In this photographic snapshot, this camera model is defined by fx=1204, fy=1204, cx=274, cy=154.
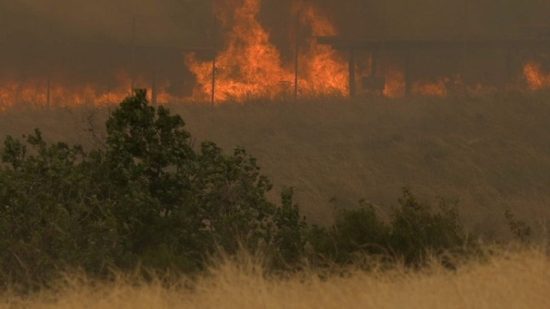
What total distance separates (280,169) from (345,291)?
2115 cm

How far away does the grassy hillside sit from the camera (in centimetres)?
3011

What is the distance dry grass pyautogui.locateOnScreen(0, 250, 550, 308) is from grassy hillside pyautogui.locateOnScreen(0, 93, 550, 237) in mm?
12846

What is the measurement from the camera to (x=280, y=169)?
107ft

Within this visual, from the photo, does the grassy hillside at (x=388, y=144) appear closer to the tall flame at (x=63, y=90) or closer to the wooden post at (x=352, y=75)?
the wooden post at (x=352, y=75)

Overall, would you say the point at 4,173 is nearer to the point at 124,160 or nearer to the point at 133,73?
the point at 124,160

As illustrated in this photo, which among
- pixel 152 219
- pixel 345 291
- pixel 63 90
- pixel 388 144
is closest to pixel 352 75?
pixel 63 90

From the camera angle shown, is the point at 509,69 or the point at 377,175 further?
the point at 509,69

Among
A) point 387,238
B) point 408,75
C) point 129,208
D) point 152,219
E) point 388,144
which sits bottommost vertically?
point 387,238

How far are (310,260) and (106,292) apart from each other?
369 centimetres

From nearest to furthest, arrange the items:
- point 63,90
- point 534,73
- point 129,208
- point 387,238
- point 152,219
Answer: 1. point 387,238
2. point 129,208
3. point 152,219
4. point 534,73
5. point 63,90

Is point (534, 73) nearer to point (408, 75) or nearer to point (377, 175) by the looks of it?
point (408, 75)

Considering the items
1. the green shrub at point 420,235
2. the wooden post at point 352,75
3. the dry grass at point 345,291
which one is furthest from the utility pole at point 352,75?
the dry grass at point 345,291

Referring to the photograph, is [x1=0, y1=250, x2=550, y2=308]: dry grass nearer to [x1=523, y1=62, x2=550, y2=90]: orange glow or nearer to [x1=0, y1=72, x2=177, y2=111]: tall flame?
[x1=523, y1=62, x2=550, y2=90]: orange glow

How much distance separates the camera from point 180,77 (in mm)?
59969
